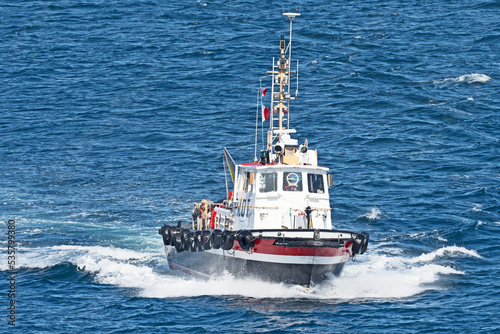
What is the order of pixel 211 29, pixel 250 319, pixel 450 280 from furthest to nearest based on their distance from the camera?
pixel 211 29, pixel 450 280, pixel 250 319

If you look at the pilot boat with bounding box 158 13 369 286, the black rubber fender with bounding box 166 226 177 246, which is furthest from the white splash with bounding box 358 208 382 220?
the black rubber fender with bounding box 166 226 177 246

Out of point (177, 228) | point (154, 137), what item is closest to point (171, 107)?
point (154, 137)

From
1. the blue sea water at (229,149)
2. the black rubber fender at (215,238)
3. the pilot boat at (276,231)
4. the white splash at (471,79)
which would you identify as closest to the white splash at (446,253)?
the blue sea water at (229,149)

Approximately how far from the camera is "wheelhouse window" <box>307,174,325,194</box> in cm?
3678

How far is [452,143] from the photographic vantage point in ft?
191

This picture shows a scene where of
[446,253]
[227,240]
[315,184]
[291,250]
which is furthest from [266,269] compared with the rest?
[446,253]

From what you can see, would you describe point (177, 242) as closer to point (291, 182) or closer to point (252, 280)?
point (252, 280)

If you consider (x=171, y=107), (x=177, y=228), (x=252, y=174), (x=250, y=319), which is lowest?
(x=250, y=319)

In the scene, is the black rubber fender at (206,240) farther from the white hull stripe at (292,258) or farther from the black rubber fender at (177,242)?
the black rubber fender at (177,242)

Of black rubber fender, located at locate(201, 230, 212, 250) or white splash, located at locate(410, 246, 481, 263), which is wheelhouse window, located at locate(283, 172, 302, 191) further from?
white splash, located at locate(410, 246, 481, 263)

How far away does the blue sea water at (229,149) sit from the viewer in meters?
34.2

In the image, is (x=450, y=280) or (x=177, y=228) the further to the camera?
(x=177, y=228)

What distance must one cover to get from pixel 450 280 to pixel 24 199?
26651 mm

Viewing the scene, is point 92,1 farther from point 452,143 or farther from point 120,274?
point 120,274
